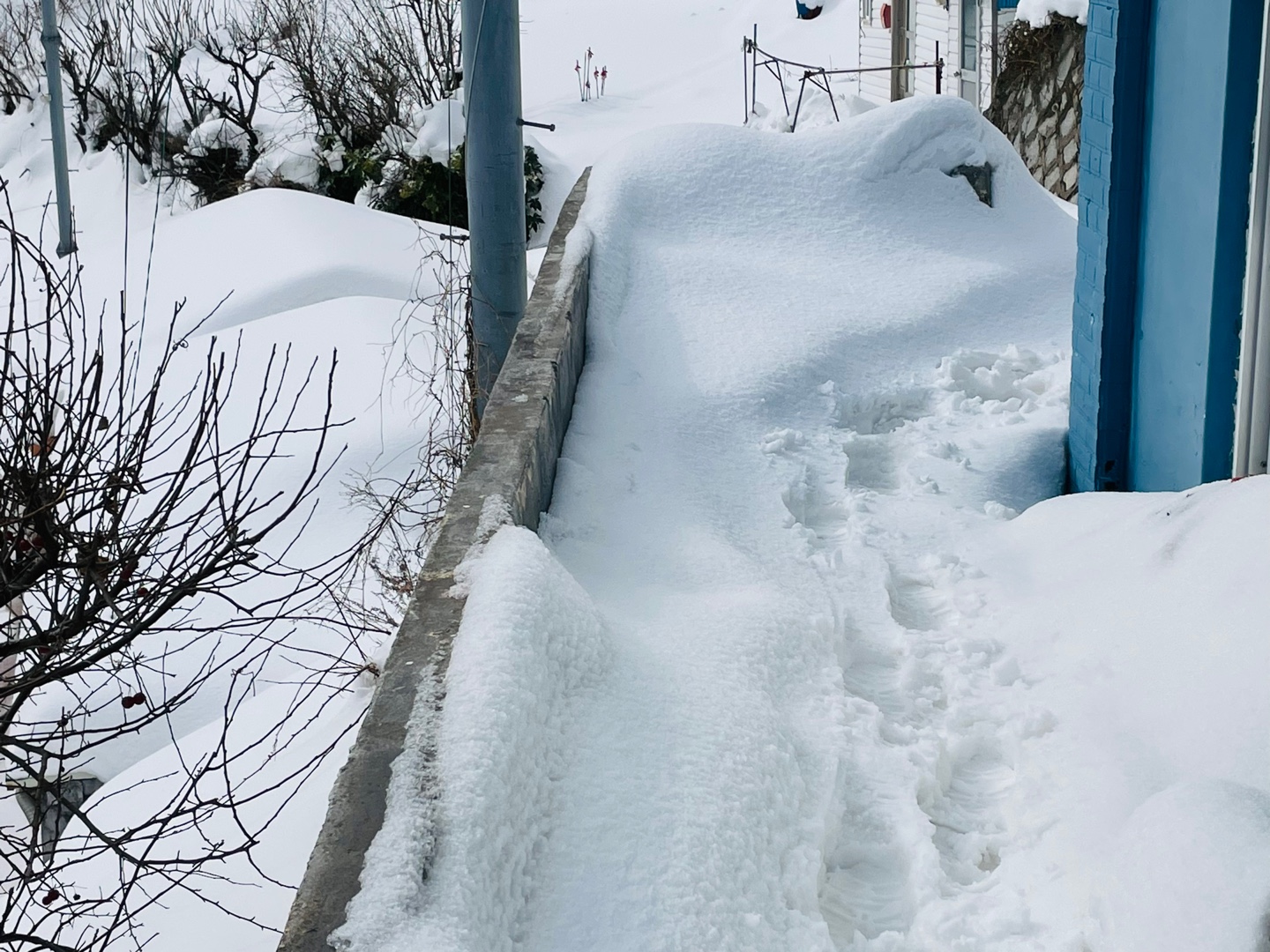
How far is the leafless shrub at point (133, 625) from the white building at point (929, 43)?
952 cm

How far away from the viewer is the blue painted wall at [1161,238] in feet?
12.0

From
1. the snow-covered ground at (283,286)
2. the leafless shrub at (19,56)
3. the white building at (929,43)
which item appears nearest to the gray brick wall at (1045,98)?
the white building at (929,43)

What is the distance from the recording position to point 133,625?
3096 millimetres

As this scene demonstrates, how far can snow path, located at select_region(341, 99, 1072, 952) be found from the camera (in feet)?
7.97

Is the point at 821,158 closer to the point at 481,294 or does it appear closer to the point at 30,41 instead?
the point at 481,294

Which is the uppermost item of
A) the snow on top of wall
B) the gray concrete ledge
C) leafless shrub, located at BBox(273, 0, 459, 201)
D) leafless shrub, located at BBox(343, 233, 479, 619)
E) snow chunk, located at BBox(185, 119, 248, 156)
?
the snow on top of wall

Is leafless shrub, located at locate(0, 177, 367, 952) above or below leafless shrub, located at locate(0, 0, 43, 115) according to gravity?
below

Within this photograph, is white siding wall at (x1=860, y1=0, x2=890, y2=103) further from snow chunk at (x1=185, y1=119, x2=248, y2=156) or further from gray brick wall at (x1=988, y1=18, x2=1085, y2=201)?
snow chunk at (x1=185, y1=119, x2=248, y2=156)

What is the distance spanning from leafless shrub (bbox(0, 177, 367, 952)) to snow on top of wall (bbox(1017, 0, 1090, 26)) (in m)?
8.27

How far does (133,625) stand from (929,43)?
15.4 meters

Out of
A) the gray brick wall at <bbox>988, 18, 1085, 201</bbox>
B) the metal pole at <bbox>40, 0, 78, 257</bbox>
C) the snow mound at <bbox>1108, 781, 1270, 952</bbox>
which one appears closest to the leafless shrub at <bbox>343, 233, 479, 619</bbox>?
the snow mound at <bbox>1108, 781, 1270, 952</bbox>

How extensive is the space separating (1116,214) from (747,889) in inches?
113

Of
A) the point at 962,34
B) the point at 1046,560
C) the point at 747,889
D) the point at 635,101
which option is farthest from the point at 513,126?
the point at 635,101

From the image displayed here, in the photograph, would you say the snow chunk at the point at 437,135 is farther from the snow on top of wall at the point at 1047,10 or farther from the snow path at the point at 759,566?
the snow path at the point at 759,566
